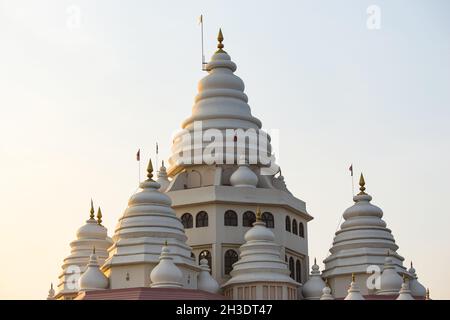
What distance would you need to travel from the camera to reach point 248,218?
2468 inches

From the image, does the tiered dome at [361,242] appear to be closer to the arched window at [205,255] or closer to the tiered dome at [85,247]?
the arched window at [205,255]

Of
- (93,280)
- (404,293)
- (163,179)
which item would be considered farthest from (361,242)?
(93,280)

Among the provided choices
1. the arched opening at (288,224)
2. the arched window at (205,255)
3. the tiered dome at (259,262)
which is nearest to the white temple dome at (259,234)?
the tiered dome at (259,262)

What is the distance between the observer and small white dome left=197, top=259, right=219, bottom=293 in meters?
57.5

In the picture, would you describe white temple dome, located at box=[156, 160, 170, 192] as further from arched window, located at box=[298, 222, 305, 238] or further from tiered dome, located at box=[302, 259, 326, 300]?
tiered dome, located at box=[302, 259, 326, 300]

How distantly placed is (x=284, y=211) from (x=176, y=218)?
774 centimetres

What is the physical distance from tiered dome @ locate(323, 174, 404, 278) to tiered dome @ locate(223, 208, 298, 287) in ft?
14.5

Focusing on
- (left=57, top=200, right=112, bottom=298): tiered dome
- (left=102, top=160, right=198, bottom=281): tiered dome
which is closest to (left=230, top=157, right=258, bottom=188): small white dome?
(left=102, top=160, right=198, bottom=281): tiered dome

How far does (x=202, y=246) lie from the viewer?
6150 cm

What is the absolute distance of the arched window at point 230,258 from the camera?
61000 mm

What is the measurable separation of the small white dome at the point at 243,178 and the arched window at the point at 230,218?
1711 mm
